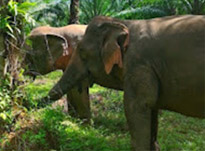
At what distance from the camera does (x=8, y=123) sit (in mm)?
4840

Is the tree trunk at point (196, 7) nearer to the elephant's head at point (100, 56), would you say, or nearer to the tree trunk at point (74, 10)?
the tree trunk at point (74, 10)

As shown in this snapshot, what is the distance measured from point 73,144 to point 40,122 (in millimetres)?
596

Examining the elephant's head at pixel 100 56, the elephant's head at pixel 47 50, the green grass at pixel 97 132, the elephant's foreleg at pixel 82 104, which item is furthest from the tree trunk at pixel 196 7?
the elephant's head at pixel 100 56

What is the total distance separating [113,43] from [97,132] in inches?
87.9

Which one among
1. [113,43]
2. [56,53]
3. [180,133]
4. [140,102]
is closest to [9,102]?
[113,43]

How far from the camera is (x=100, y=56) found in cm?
485

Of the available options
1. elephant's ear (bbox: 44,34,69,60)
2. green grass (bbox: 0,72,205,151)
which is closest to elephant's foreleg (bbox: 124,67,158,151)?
green grass (bbox: 0,72,205,151)

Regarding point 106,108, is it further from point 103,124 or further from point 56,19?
point 56,19

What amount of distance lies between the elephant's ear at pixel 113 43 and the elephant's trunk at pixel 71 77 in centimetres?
48

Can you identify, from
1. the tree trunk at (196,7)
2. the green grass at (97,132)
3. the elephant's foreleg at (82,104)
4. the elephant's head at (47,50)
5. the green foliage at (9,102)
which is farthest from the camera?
the tree trunk at (196,7)

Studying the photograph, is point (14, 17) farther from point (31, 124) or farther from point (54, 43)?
point (54, 43)

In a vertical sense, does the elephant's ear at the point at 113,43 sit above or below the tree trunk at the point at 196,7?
above

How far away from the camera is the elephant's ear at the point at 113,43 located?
4.51 metres

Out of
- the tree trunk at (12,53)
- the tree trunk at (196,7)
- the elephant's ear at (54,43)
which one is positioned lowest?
the tree trunk at (196,7)
